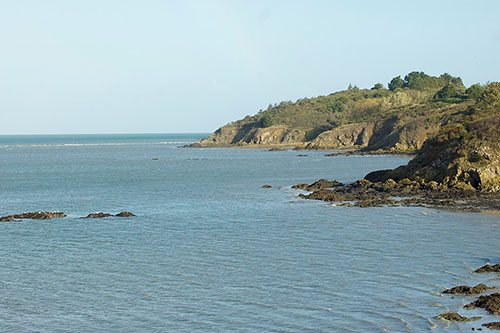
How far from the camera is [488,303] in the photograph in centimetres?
2120

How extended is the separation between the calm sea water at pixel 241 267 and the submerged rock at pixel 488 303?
2.03 ft

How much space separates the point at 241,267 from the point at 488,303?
34.1 feet

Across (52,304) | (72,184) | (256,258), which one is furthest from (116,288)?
(72,184)

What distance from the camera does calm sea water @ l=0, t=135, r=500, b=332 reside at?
2083 centimetres

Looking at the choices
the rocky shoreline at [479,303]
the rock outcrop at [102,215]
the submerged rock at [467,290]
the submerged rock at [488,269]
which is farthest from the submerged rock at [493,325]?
the rock outcrop at [102,215]

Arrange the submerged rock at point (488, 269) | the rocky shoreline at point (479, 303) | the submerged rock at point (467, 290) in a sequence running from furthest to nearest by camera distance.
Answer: the submerged rock at point (488, 269)
the submerged rock at point (467, 290)
the rocky shoreline at point (479, 303)

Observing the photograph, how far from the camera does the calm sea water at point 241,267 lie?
68.3 feet

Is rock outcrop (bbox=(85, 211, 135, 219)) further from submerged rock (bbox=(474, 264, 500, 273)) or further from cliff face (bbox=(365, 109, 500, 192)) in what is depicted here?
submerged rock (bbox=(474, 264, 500, 273))

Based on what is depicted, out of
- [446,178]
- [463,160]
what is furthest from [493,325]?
[446,178]

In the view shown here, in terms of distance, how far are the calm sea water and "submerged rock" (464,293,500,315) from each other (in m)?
0.62

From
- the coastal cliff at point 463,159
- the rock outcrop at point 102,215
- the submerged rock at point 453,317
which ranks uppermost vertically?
the coastal cliff at point 463,159

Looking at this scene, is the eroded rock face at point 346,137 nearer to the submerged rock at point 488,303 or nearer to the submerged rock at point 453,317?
the submerged rock at point 488,303

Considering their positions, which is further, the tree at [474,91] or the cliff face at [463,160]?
the tree at [474,91]

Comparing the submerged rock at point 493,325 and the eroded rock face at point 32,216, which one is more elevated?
the submerged rock at point 493,325
